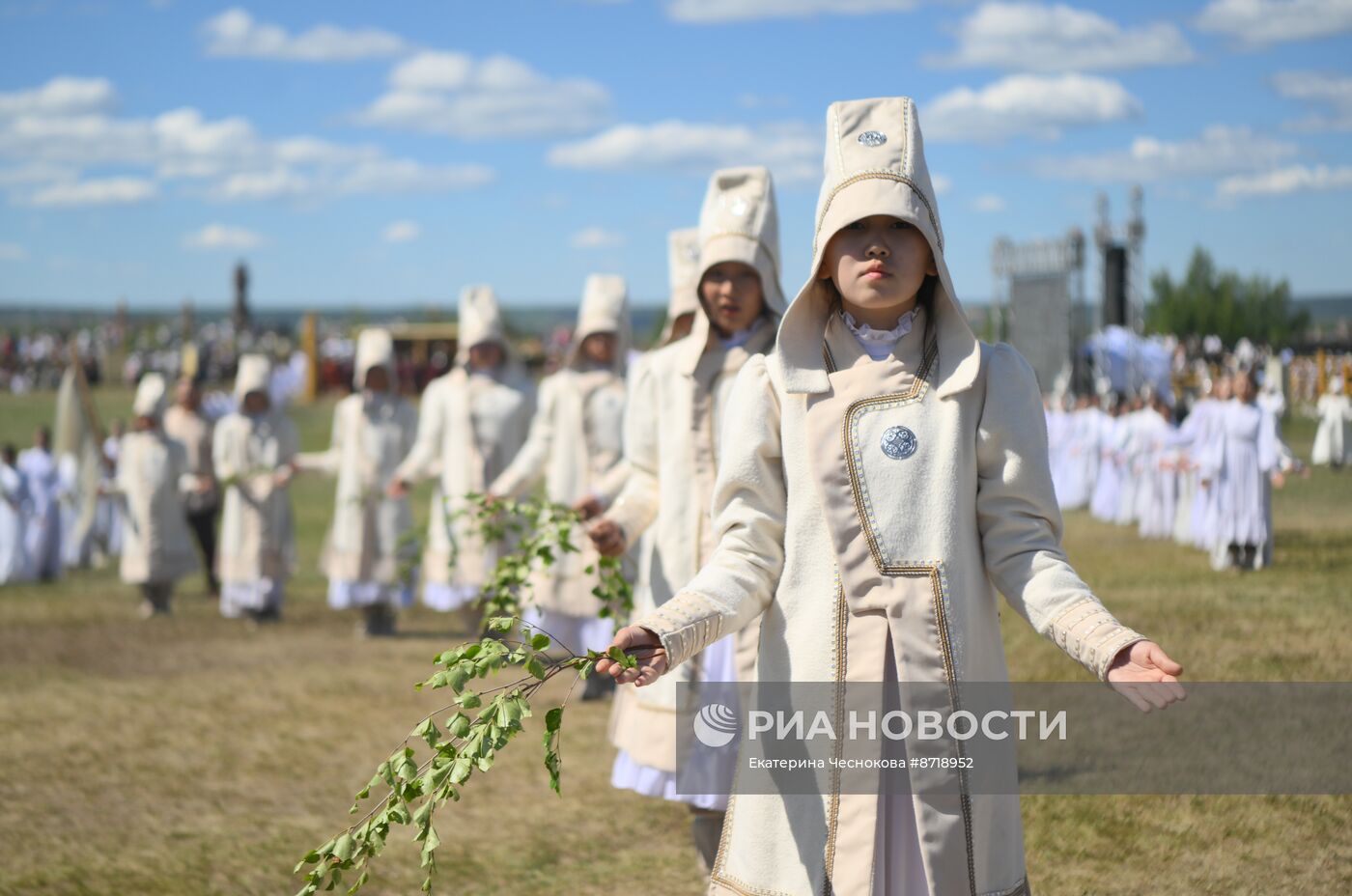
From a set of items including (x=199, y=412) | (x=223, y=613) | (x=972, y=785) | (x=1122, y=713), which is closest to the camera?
(x=972, y=785)

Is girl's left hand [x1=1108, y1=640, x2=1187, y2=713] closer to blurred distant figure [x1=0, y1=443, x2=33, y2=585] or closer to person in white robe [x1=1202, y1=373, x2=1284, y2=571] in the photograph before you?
person in white robe [x1=1202, y1=373, x2=1284, y2=571]

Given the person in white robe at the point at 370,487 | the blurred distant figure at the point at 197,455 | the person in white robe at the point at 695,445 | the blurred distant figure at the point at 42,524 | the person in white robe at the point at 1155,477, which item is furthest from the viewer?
the person in white robe at the point at 1155,477

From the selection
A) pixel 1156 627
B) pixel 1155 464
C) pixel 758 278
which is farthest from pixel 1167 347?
pixel 758 278

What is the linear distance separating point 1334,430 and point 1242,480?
372 centimetres

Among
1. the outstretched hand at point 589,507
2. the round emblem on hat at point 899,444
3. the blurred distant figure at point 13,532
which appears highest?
the round emblem on hat at point 899,444

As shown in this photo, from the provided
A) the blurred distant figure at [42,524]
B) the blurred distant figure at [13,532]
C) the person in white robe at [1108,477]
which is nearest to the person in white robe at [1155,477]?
the person in white robe at [1108,477]

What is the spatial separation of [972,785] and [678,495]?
2195mm

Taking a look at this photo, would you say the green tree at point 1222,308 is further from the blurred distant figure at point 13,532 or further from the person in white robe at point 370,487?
the blurred distant figure at point 13,532

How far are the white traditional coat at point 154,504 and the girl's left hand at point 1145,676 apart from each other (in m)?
11.9

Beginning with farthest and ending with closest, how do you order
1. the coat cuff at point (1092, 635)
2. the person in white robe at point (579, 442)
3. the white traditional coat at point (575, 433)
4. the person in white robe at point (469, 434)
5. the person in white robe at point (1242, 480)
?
1. the person in white robe at point (1242, 480)
2. the person in white robe at point (469, 434)
3. the white traditional coat at point (575, 433)
4. the person in white robe at point (579, 442)
5. the coat cuff at point (1092, 635)

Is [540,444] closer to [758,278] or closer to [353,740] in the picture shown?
[353,740]

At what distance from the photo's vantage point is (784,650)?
3234mm

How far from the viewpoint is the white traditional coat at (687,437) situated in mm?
5090

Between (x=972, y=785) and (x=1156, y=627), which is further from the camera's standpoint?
(x=1156, y=627)
